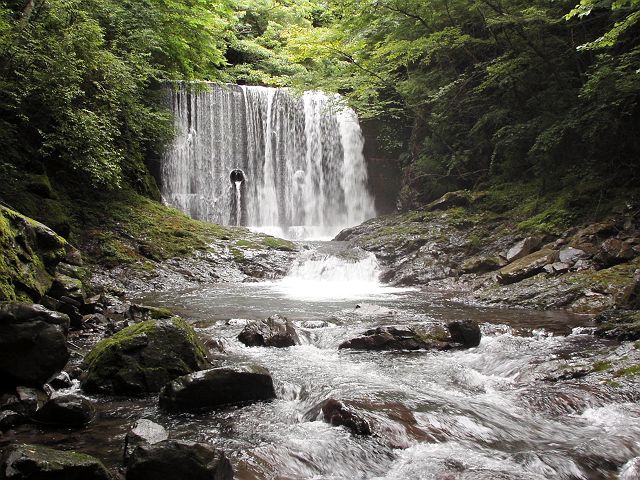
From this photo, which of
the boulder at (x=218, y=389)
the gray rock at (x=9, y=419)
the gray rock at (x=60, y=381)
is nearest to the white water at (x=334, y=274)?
the boulder at (x=218, y=389)

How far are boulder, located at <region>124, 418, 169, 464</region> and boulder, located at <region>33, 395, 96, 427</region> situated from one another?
724 mm

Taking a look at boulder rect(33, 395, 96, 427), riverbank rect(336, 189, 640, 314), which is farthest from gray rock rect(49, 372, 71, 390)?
riverbank rect(336, 189, 640, 314)

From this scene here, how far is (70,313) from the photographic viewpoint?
7.06m

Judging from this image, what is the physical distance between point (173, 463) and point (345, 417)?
168 cm

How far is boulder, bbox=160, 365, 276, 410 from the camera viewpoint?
4.53m

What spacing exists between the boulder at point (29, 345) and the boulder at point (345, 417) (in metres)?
2.70

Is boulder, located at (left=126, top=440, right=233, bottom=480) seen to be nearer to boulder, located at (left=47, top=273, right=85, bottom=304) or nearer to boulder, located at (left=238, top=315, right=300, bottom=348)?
boulder, located at (left=238, top=315, right=300, bottom=348)

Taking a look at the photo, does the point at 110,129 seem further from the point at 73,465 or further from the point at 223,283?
the point at 73,465

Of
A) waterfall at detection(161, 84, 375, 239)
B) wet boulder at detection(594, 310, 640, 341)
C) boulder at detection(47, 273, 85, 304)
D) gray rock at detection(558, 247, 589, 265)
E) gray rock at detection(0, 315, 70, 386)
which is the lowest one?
wet boulder at detection(594, 310, 640, 341)

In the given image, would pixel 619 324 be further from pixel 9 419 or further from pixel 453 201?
pixel 453 201

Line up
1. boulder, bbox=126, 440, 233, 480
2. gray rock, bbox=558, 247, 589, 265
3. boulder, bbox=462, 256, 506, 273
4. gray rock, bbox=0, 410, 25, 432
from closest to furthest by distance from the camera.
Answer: boulder, bbox=126, 440, 233, 480, gray rock, bbox=0, 410, 25, 432, gray rock, bbox=558, 247, 589, 265, boulder, bbox=462, 256, 506, 273

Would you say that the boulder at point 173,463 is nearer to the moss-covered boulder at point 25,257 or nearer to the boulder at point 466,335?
the moss-covered boulder at point 25,257

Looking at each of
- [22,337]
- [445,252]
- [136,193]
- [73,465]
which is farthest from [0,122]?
[445,252]

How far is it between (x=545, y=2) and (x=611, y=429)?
11705mm
